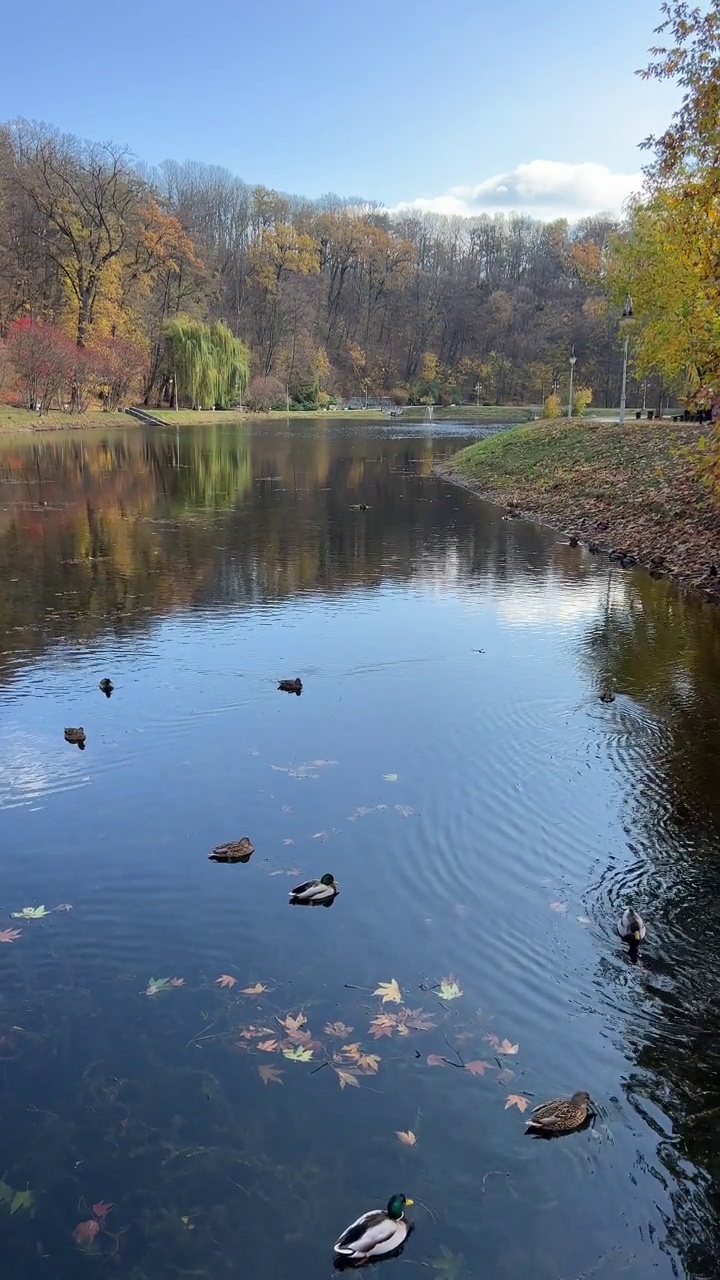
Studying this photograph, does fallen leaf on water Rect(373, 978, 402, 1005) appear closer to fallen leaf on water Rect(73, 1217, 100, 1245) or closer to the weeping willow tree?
fallen leaf on water Rect(73, 1217, 100, 1245)

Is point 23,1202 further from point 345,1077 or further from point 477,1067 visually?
point 477,1067

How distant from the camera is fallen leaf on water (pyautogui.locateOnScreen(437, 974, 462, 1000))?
445 cm

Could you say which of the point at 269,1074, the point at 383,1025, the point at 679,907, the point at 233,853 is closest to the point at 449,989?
the point at 383,1025

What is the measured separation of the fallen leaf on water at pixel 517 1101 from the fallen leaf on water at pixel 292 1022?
104cm

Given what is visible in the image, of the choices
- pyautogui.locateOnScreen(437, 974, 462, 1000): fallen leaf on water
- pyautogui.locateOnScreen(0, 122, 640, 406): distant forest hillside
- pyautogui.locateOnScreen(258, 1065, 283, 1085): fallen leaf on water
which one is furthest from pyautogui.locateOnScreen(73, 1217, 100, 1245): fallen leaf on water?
pyautogui.locateOnScreen(0, 122, 640, 406): distant forest hillside

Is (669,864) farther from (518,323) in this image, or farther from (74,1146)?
(518,323)

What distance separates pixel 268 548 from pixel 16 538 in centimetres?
514

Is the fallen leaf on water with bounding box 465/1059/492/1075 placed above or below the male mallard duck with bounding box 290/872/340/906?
below

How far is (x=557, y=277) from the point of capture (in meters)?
113

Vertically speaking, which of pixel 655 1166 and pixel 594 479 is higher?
pixel 594 479

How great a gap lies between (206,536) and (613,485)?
10.3m

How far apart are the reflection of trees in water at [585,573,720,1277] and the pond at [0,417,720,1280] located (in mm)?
17

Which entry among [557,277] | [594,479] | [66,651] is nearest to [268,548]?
[66,651]

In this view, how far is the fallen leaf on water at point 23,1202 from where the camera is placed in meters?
3.30
